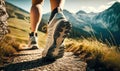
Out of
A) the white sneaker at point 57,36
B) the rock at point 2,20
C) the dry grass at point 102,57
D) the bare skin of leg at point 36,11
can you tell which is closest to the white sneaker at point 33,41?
the bare skin of leg at point 36,11

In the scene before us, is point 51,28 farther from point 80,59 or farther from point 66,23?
point 80,59

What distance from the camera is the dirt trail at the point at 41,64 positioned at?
4.02 m

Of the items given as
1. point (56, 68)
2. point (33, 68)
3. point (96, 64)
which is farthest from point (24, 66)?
point (96, 64)

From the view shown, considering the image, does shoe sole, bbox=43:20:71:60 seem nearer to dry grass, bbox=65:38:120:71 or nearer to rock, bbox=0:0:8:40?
dry grass, bbox=65:38:120:71

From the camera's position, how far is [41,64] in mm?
4258

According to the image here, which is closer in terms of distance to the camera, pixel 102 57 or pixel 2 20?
pixel 102 57

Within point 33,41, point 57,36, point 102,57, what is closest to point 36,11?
point 33,41

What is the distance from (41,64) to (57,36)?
51 cm

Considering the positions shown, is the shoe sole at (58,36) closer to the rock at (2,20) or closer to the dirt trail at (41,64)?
the dirt trail at (41,64)

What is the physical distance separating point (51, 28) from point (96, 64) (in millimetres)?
979

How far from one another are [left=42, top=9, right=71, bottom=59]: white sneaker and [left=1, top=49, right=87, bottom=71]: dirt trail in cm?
15

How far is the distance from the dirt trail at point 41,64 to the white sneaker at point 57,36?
6.0 inches

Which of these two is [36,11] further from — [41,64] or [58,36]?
[41,64]

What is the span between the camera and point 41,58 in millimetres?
4707
